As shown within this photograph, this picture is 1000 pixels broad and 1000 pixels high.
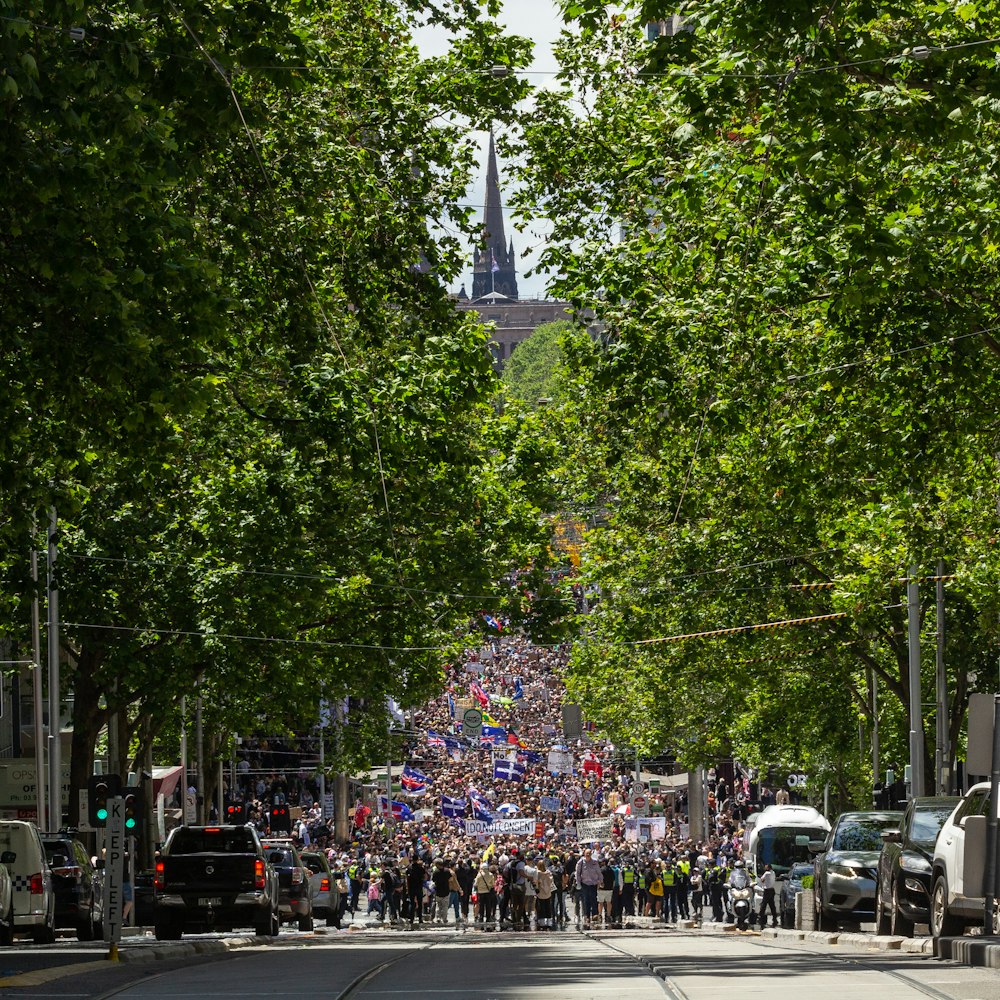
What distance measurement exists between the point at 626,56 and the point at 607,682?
30619mm

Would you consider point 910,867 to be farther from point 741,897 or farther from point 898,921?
point 741,897

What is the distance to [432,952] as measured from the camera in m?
23.5

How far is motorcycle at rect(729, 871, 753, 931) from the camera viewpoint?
4353 cm

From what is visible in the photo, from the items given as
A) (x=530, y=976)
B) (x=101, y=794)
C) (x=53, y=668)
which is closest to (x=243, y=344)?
(x=101, y=794)

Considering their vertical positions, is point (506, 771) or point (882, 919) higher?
point (882, 919)

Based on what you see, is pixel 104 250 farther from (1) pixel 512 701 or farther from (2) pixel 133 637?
(1) pixel 512 701

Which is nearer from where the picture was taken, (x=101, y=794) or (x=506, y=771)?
(x=101, y=794)

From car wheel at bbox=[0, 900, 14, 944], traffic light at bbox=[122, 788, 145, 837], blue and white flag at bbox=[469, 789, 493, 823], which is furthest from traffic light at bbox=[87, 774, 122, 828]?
blue and white flag at bbox=[469, 789, 493, 823]

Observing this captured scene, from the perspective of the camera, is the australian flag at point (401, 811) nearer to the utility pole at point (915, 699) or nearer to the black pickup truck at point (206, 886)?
the utility pole at point (915, 699)

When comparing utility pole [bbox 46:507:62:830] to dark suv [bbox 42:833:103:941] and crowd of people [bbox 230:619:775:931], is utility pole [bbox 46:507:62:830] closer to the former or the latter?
dark suv [bbox 42:833:103:941]

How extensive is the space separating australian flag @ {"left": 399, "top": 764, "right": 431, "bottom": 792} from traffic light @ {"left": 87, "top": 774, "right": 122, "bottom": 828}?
5429 cm

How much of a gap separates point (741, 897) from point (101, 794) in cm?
2140

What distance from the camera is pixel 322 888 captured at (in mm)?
47719

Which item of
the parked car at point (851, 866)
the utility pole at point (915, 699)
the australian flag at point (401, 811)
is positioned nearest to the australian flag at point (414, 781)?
the australian flag at point (401, 811)
